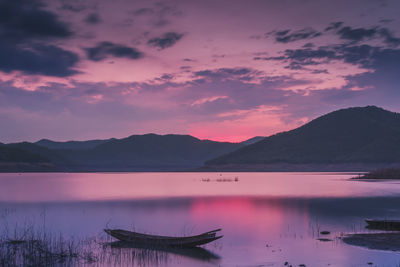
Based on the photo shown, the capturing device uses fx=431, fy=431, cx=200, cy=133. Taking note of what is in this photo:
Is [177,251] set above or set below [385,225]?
below

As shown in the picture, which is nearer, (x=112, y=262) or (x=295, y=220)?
(x=112, y=262)

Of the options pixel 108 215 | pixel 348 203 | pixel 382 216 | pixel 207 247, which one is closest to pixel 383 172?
pixel 348 203

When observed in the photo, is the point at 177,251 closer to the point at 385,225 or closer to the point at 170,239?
the point at 170,239

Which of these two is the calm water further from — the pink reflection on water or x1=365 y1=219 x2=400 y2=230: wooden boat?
the pink reflection on water

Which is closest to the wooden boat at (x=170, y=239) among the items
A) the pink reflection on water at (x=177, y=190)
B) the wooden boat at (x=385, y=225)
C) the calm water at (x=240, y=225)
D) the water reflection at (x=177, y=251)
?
the water reflection at (x=177, y=251)

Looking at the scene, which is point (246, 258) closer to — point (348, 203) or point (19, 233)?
point (19, 233)

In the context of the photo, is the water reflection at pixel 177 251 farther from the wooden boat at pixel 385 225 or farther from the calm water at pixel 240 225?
the wooden boat at pixel 385 225

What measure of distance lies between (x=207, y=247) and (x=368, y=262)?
7.85 metres

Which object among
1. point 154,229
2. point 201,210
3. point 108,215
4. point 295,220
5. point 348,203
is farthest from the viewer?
point 348,203

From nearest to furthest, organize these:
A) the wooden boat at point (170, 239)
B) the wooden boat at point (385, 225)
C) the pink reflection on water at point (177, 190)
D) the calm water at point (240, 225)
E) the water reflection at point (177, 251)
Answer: the calm water at point (240, 225), the water reflection at point (177, 251), the wooden boat at point (170, 239), the wooden boat at point (385, 225), the pink reflection on water at point (177, 190)

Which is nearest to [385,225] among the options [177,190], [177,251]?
[177,251]

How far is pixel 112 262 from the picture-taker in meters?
19.4

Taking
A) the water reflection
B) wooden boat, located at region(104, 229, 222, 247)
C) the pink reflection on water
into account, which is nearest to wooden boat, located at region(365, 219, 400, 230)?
wooden boat, located at region(104, 229, 222, 247)

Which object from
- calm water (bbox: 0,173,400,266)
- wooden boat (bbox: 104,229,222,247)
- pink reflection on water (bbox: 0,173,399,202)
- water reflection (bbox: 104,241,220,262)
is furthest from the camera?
pink reflection on water (bbox: 0,173,399,202)
